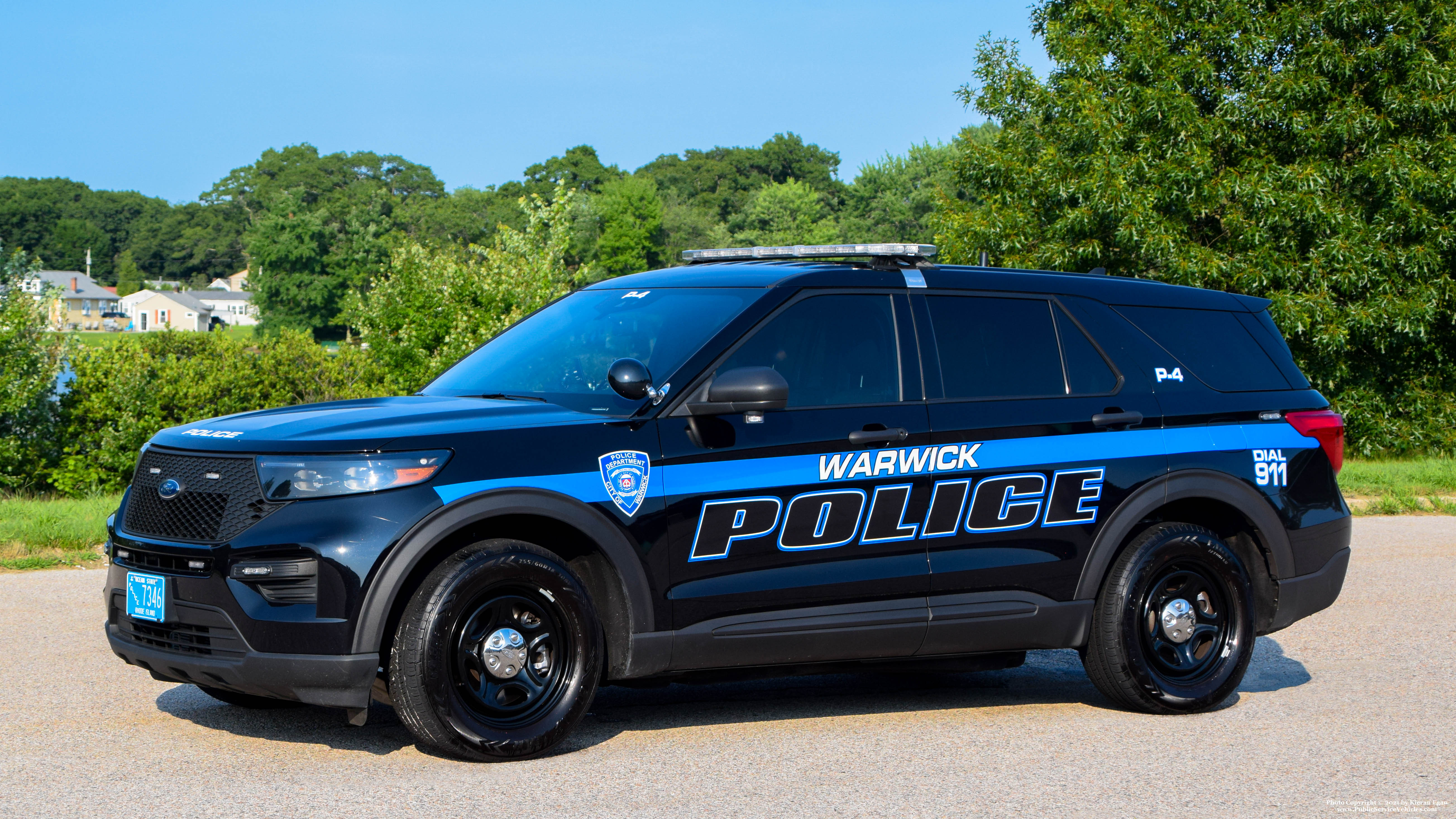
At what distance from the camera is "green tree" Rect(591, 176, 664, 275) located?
382ft

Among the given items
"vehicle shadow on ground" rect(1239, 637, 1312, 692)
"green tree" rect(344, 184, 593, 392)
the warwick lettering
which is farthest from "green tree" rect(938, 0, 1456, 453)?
the warwick lettering

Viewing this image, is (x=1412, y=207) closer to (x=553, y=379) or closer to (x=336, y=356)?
(x=336, y=356)

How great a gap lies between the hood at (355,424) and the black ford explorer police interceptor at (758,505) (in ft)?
0.07

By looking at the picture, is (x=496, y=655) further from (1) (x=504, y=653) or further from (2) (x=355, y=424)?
(2) (x=355, y=424)

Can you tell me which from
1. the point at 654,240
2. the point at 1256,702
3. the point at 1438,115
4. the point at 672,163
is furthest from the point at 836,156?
the point at 1256,702

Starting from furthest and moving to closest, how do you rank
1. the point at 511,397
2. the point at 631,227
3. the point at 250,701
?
the point at 631,227 → the point at 250,701 → the point at 511,397

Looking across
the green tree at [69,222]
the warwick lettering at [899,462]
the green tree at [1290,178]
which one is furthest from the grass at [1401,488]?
the green tree at [69,222]

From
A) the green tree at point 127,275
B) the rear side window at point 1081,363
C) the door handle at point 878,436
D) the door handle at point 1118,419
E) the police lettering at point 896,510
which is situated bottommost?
the police lettering at point 896,510

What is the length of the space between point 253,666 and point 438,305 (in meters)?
20.6

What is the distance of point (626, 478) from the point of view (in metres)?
5.21

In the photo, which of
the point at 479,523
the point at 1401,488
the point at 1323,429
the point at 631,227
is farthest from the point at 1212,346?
the point at 631,227

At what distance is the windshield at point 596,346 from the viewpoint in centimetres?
560

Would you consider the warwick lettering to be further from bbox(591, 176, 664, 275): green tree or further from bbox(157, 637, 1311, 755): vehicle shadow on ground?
bbox(591, 176, 664, 275): green tree

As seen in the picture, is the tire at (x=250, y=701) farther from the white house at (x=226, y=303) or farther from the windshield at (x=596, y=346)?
the white house at (x=226, y=303)
